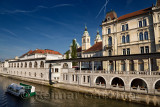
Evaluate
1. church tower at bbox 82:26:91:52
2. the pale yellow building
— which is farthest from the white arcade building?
church tower at bbox 82:26:91:52

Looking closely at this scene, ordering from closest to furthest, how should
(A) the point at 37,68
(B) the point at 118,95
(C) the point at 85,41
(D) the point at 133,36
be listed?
(B) the point at 118,95 → (D) the point at 133,36 → (A) the point at 37,68 → (C) the point at 85,41

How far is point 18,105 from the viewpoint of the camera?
21156 mm

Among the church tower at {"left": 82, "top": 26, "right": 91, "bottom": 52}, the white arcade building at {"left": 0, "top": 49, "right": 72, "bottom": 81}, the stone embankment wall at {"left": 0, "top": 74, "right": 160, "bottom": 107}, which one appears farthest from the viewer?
the church tower at {"left": 82, "top": 26, "right": 91, "bottom": 52}

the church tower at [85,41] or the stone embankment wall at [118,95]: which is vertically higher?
the church tower at [85,41]

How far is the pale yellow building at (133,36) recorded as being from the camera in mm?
28641

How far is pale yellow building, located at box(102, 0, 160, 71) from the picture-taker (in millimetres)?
28641

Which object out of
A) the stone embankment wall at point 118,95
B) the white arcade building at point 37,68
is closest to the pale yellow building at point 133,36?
the stone embankment wall at point 118,95

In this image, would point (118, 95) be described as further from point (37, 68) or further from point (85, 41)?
point (85, 41)

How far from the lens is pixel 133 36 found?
1296 inches

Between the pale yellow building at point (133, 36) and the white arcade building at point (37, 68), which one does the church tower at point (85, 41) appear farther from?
the pale yellow building at point (133, 36)

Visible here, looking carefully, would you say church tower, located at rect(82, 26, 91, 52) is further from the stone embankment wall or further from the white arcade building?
the stone embankment wall

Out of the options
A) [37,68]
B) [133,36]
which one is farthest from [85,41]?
[133,36]

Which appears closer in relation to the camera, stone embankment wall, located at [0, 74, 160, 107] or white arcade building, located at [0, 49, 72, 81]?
stone embankment wall, located at [0, 74, 160, 107]

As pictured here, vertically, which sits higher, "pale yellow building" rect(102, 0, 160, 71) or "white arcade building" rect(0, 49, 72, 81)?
"pale yellow building" rect(102, 0, 160, 71)
